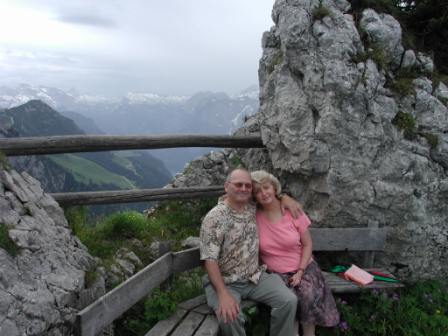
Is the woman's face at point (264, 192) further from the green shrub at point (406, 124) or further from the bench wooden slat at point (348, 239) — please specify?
the green shrub at point (406, 124)

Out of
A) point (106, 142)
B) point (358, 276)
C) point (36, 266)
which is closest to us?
point (36, 266)

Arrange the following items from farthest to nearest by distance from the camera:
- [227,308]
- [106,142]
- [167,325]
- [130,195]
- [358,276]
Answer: [130,195], [106,142], [358,276], [167,325], [227,308]

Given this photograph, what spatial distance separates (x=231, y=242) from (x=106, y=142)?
7.94 feet

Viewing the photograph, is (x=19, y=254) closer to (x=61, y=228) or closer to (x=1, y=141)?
(x=61, y=228)

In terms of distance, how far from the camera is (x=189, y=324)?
3.80 metres

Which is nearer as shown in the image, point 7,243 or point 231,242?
point 7,243

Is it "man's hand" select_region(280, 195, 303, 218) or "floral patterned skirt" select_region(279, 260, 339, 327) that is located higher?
"man's hand" select_region(280, 195, 303, 218)

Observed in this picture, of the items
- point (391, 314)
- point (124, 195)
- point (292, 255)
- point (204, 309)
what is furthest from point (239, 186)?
Result: point (391, 314)

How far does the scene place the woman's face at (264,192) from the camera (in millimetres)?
Result: 4172

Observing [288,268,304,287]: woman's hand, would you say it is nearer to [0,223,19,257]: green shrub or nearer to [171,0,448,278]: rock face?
[171,0,448,278]: rock face

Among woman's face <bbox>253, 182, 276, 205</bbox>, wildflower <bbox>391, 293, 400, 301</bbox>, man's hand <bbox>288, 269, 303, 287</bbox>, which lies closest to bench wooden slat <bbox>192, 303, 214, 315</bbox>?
man's hand <bbox>288, 269, 303, 287</bbox>

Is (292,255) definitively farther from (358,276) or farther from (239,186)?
(358,276)

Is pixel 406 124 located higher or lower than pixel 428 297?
higher

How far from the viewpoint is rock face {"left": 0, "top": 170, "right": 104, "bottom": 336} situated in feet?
9.30
